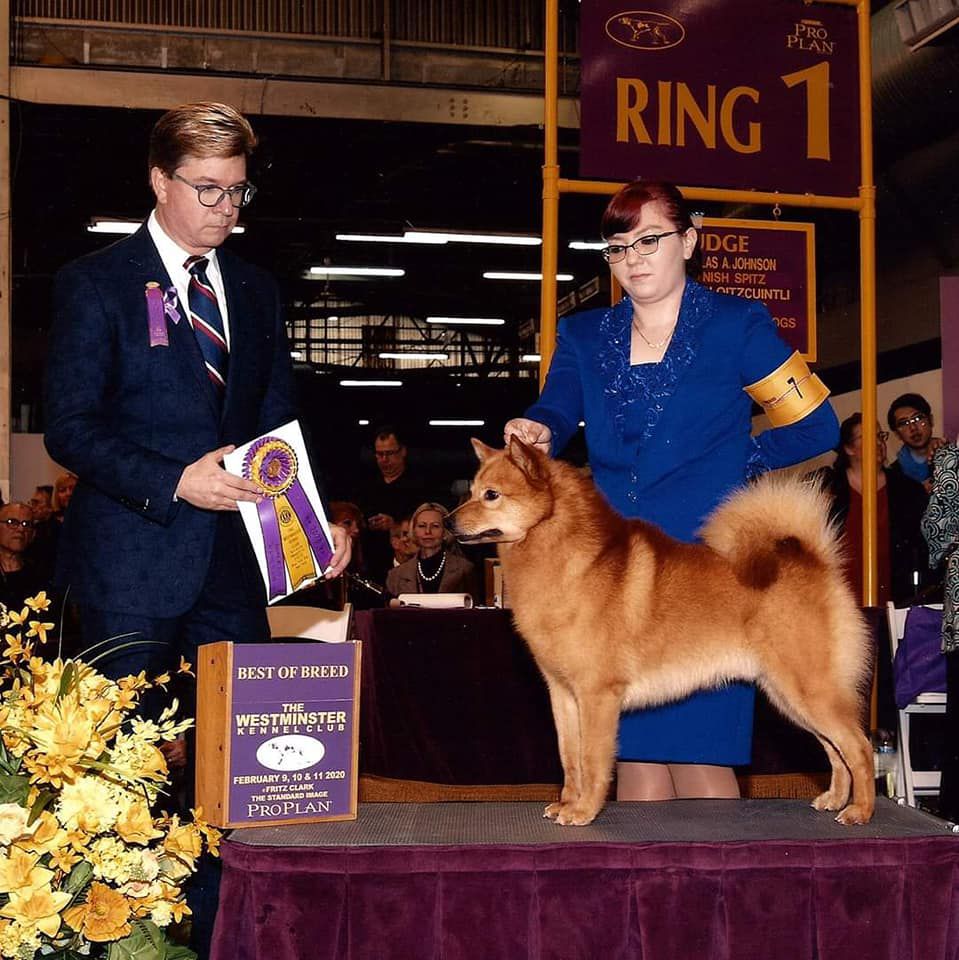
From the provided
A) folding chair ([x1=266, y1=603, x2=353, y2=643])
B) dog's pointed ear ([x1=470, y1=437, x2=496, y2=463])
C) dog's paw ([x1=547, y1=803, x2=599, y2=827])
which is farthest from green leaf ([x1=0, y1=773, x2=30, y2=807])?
folding chair ([x1=266, y1=603, x2=353, y2=643])

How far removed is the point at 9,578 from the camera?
20.8ft

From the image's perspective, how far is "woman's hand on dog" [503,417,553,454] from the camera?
2400mm

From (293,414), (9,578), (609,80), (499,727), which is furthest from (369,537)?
(293,414)

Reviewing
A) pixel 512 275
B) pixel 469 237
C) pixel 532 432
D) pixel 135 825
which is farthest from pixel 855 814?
pixel 512 275

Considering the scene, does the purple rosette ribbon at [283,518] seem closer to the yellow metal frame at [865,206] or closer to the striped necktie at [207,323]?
the striped necktie at [207,323]

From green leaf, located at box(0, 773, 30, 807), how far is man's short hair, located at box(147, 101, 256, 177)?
1.07 metres

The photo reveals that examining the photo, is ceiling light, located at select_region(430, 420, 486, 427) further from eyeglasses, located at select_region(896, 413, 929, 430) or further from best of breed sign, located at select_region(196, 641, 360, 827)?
best of breed sign, located at select_region(196, 641, 360, 827)

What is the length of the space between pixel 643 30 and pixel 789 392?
2.47m

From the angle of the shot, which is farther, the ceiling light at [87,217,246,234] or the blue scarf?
the ceiling light at [87,217,246,234]

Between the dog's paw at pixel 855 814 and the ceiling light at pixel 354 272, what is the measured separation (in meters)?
13.5

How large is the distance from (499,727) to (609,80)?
94.9 inches

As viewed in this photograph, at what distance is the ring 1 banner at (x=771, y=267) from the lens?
4680 mm

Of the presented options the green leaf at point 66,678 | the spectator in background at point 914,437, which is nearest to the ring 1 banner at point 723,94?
the spectator in background at point 914,437

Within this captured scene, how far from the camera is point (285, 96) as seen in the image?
31.4 feet
